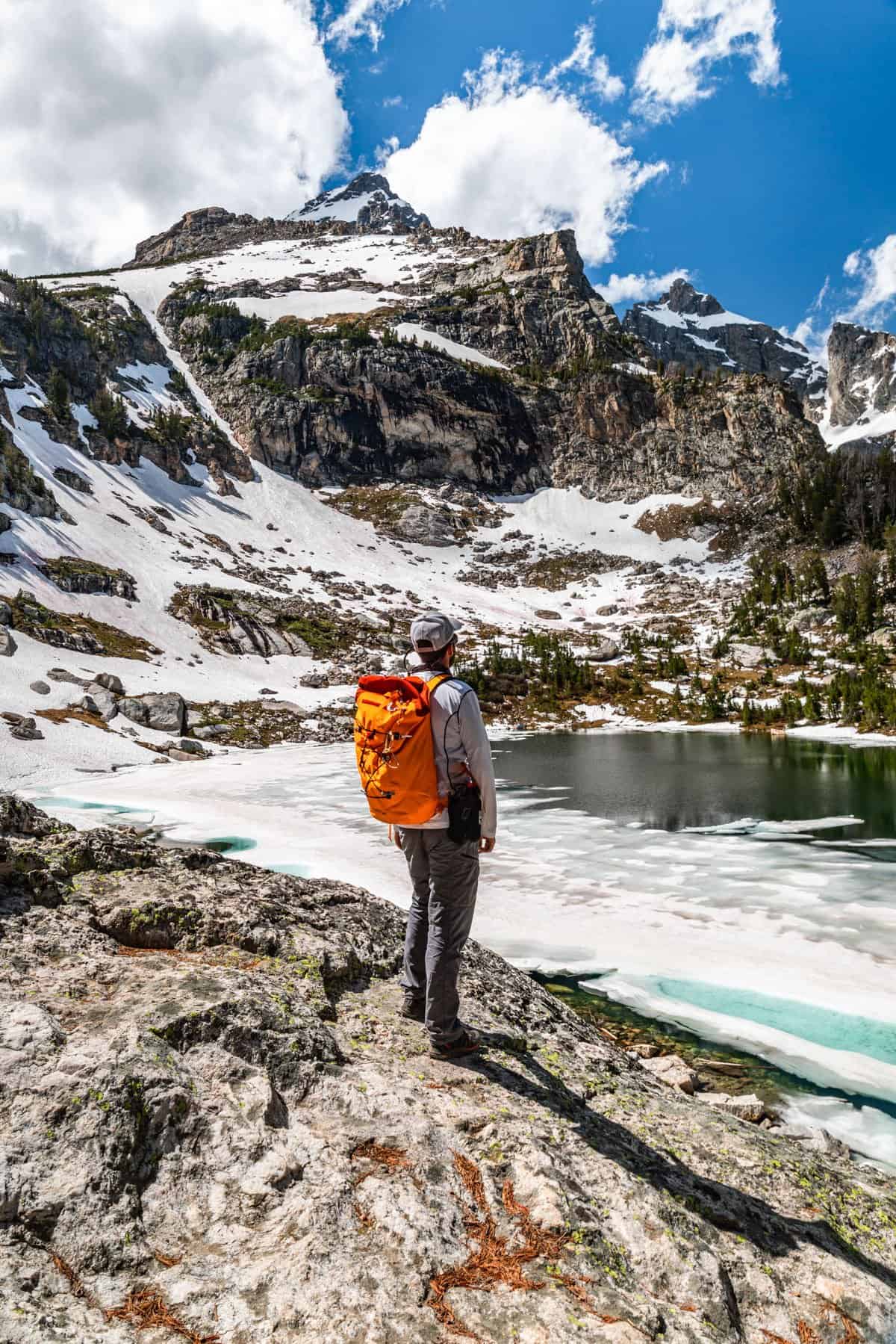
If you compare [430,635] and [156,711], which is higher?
[430,635]

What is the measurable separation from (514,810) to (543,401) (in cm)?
15093

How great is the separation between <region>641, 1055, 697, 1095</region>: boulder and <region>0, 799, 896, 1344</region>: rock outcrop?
985 millimetres

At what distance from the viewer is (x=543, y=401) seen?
152250 mm

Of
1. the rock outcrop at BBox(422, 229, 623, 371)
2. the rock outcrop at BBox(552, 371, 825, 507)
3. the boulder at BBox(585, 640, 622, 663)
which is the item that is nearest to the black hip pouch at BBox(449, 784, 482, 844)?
the boulder at BBox(585, 640, 622, 663)

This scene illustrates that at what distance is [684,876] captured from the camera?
12.4 m

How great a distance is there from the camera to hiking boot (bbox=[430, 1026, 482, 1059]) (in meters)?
4.05

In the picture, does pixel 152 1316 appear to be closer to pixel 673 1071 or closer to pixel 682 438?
pixel 673 1071

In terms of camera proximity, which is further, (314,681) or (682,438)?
(682,438)

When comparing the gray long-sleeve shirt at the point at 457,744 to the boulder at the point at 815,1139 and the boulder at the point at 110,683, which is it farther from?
→ the boulder at the point at 110,683

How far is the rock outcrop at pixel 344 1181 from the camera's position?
2.12 metres

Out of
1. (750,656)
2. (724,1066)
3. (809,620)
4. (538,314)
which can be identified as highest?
(538,314)

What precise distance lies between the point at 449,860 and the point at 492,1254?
6.85 ft

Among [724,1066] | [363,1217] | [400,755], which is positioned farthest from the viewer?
[724,1066]

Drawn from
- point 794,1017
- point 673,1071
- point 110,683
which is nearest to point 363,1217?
point 673,1071
